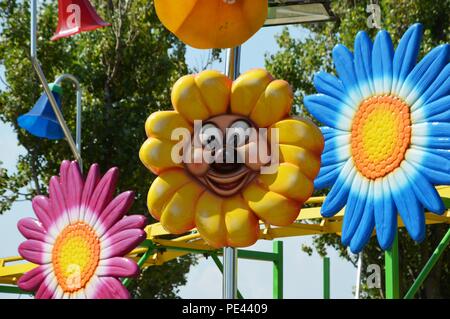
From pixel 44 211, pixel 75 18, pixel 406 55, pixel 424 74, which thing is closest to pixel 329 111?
pixel 406 55

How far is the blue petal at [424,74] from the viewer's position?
6.32m

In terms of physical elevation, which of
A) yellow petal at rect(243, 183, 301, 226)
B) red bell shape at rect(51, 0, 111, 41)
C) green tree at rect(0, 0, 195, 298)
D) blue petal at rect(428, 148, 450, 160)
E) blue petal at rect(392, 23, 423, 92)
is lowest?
yellow petal at rect(243, 183, 301, 226)

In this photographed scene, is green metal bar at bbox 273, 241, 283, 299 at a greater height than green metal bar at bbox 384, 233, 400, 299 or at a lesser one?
greater

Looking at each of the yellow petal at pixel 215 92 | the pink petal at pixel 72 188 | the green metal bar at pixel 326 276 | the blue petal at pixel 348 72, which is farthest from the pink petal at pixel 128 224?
the green metal bar at pixel 326 276

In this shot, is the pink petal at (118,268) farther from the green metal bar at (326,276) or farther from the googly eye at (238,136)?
the green metal bar at (326,276)

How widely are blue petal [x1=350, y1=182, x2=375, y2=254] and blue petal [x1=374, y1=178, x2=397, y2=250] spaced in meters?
0.05

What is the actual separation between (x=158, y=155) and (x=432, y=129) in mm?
1696

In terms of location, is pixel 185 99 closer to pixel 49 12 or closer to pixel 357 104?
pixel 357 104

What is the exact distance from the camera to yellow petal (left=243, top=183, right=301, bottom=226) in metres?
5.93

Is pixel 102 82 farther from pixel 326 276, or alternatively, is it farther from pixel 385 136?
pixel 385 136

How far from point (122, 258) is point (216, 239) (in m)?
1.25

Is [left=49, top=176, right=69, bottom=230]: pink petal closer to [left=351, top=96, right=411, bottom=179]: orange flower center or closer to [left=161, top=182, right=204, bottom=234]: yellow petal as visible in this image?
[left=161, top=182, right=204, bottom=234]: yellow petal

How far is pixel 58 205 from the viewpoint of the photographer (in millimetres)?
7672

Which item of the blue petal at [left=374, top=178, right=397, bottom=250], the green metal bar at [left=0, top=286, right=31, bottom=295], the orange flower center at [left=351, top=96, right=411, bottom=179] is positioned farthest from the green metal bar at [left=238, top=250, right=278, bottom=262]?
the blue petal at [left=374, top=178, right=397, bottom=250]
